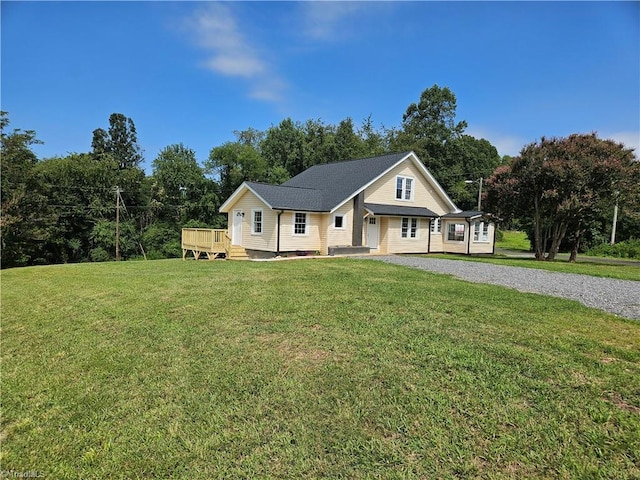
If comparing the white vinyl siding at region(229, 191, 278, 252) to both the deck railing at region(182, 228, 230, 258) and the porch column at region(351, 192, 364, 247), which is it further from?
the porch column at region(351, 192, 364, 247)

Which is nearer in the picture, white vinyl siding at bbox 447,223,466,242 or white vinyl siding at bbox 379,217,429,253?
white vinyl siding at bbox 379,217,429,253

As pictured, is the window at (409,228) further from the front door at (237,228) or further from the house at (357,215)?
the front door at (237,228)

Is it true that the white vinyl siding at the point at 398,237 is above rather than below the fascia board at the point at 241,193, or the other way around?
below

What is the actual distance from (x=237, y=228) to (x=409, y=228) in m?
10.4

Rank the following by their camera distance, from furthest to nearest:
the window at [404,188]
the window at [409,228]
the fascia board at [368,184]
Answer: the window at [404,188]
the window at [409,228]
the fascia board at [368,184]

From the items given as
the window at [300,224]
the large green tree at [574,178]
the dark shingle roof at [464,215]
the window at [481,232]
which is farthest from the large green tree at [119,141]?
Answer: the large green tree at [574,178]

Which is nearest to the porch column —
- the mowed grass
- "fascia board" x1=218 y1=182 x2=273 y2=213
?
"fascia board" x1=218 y1=182 x2=273 y2=213

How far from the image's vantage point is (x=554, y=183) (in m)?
18.0

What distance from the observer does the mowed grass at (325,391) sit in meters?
2.80

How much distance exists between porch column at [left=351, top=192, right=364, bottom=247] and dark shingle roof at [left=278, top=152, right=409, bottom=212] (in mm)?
601

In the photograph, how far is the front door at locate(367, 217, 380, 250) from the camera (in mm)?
21723

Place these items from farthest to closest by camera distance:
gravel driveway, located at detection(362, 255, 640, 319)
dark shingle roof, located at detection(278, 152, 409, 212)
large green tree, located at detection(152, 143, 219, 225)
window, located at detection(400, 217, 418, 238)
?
large green tree, located at detection(152, 143, 219, 225), window, located at detection(400, 217, 418, 238), dark shingle roof, located at detection(278, 152, 409, 212), gravel driveway, located at detection(362, 255, 640, 319)

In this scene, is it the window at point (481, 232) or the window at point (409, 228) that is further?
the window at point (481, 232)

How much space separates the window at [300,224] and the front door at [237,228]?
3.94 metres
